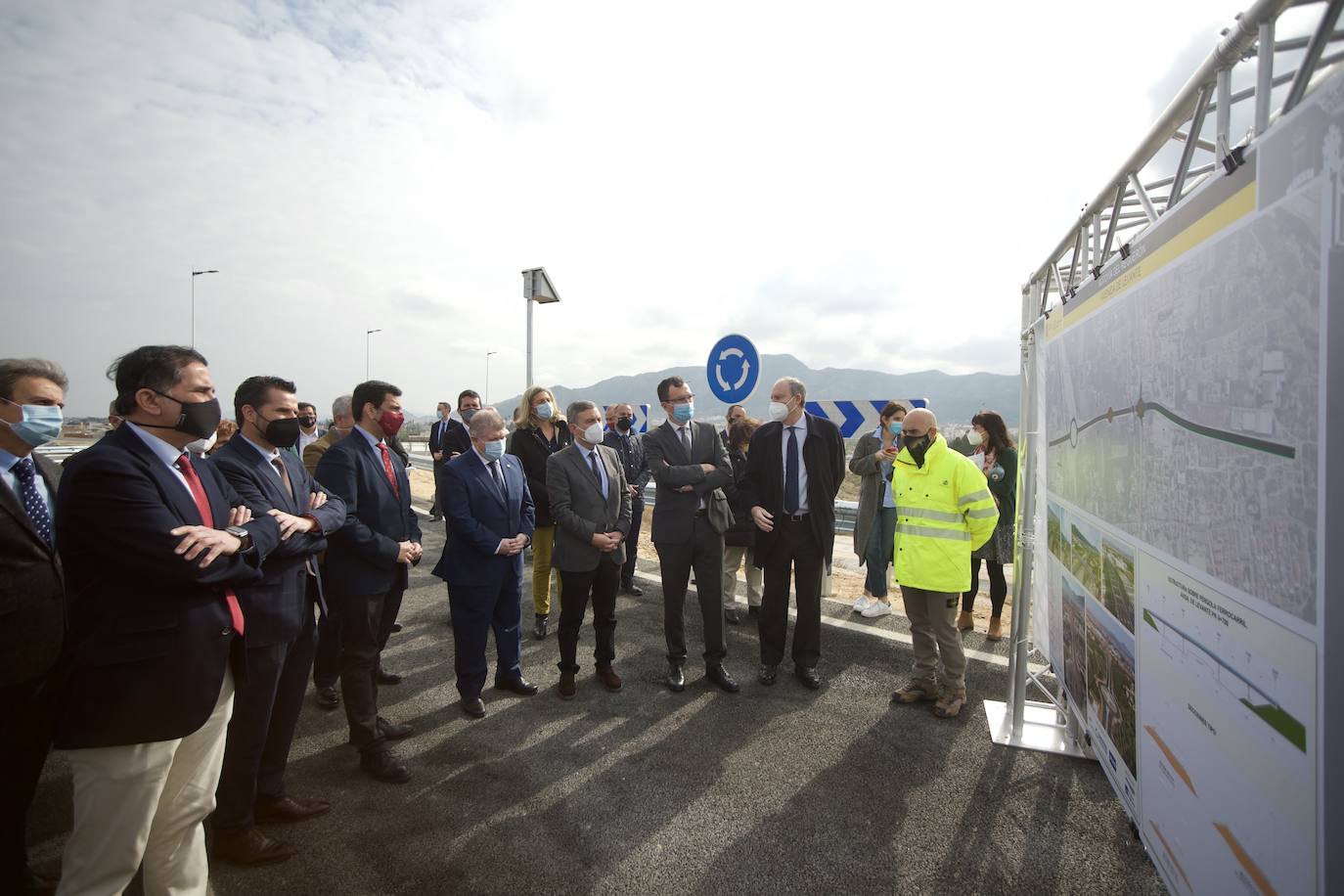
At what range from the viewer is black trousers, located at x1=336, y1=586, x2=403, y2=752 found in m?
3.36

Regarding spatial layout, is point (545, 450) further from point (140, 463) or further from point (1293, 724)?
point (1293, 724)

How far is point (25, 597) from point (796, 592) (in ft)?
13.4

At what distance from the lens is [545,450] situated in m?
5.90

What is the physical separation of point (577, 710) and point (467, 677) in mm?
753

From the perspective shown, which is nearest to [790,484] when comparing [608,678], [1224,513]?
[608,678]

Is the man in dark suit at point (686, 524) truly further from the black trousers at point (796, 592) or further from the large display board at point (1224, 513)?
the large display board at point (1224, 513)

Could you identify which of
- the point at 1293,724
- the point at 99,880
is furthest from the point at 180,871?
the point at 1293,724

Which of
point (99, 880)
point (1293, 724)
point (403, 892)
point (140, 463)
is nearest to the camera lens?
point (1293, 724)

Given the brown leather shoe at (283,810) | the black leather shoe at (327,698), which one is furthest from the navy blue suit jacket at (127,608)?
the black leather shoe at (327,698)

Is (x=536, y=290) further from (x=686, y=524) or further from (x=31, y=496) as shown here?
(x=31, y=496)

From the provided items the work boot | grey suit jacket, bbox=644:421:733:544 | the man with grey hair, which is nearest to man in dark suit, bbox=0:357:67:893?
the man with grey hair

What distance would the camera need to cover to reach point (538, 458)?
5832 mm

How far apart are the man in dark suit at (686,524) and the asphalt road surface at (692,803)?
37 centimetres

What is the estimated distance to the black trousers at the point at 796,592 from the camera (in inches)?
181
